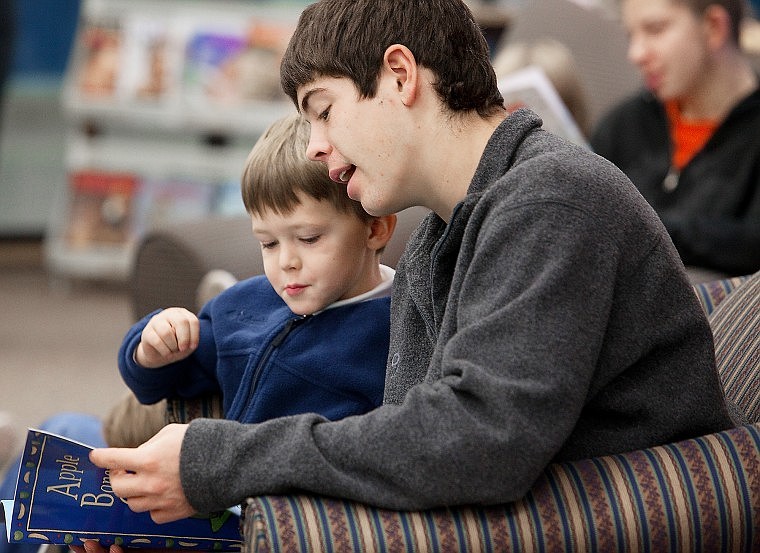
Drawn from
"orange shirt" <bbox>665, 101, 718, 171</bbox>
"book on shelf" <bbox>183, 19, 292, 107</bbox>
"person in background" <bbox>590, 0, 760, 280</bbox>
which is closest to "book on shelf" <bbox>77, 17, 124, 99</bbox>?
"book on shelf" <bbox>183, 19, 292, 107</bbox>

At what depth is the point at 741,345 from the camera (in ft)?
5.04

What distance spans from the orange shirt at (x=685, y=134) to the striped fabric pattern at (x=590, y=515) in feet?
5.41

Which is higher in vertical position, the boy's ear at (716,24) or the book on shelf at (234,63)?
the book on shelf at (234,63)

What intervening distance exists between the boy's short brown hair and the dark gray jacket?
325 millimetres

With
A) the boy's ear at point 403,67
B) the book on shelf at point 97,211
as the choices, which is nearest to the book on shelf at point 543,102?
the boy's ear at point 403,67

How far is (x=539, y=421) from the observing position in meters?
1.09

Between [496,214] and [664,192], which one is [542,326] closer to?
[496,214]

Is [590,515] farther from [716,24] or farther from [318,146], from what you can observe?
[716,24]

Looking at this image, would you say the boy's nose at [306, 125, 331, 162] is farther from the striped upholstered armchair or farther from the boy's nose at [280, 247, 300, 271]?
the striped upholstered armchair

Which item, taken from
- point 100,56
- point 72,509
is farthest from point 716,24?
point 100,56

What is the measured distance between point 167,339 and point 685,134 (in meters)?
1.72

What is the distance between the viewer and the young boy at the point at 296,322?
4.93 ft

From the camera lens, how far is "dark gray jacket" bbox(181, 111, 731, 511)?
3.55 feet

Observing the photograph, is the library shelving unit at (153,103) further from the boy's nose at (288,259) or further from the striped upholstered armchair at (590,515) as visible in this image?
the striped upholstered armchair at (590,515)
